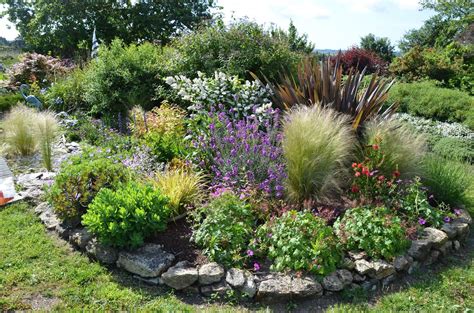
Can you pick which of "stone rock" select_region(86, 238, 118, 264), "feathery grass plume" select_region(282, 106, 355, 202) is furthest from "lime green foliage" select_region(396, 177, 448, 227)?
"stone rock" select_region(86, 238, 118, 264)

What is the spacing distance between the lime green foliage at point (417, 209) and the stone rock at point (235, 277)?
5.92ft

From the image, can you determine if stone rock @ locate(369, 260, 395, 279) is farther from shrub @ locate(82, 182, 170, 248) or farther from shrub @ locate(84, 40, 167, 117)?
shrub @ locate(84, 40, 167, 117)

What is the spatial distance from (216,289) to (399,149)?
8.33 ft

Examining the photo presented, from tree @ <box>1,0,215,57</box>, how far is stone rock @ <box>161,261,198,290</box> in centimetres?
1547

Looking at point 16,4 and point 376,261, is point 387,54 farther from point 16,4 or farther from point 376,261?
point 376,261

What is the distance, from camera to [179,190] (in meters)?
4.32

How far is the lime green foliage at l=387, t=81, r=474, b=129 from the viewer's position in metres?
8.70

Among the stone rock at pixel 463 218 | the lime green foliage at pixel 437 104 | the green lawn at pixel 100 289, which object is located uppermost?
the lime green foliage at pixel 437 104

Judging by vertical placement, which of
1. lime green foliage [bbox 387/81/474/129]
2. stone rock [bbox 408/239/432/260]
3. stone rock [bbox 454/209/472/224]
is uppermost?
lime green foliage [bbox 387/81/474/129]

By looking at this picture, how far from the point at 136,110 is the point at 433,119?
622 cm

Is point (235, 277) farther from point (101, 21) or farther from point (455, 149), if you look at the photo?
point (101, 21)

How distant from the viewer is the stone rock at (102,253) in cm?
378

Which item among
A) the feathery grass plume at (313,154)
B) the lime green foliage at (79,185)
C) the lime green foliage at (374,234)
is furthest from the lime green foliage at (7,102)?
the lime green foliage at (374,234)

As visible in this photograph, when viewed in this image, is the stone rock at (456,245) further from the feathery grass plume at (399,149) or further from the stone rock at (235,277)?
the stone rock at (235,277)
